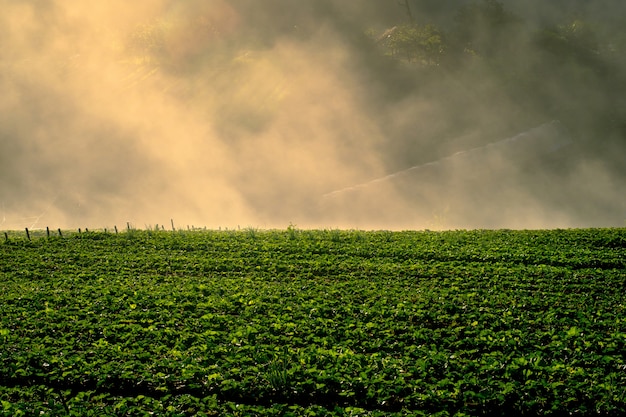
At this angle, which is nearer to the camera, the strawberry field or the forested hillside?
the strawberry field

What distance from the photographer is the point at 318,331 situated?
17469mm

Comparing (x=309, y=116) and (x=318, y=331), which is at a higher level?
(x=309, y=116)

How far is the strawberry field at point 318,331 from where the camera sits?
13.6 meters

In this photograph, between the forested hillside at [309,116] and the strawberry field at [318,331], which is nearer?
the strawberry field at [318,331]

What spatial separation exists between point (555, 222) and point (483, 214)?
27.9 feet

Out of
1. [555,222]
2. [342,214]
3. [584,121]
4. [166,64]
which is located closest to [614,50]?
[584,121]

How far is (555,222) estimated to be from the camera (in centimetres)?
7800

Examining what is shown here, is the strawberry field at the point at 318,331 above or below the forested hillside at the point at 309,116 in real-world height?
below

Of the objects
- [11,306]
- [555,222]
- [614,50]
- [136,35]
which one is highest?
[136,35]

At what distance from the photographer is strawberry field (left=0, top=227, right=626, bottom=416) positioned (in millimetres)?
13625

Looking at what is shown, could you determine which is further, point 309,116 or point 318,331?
point 309,116

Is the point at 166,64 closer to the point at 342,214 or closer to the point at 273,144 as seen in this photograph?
the point at 273,144

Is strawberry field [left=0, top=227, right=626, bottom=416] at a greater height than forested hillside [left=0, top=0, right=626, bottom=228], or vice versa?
forested hillside [left=0, top=0, right=626, bottom=228]

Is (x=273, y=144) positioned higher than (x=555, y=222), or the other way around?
(x=273, y=144)
